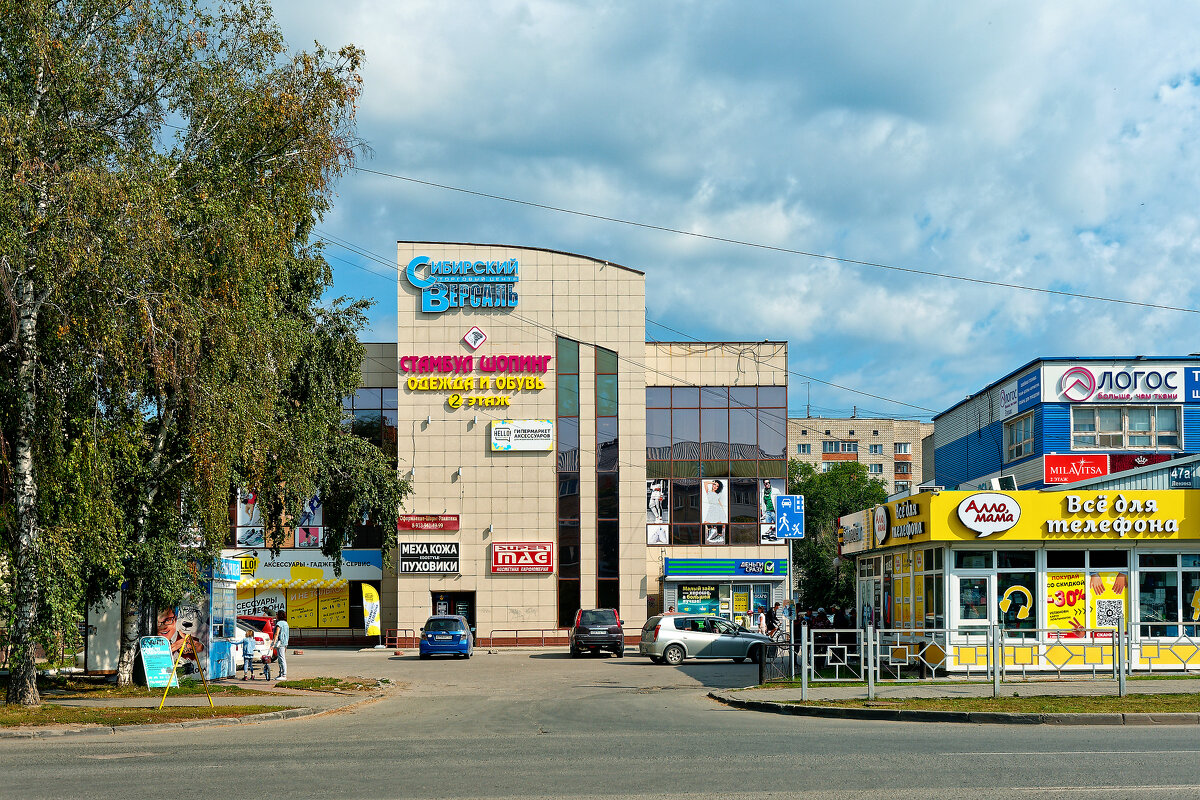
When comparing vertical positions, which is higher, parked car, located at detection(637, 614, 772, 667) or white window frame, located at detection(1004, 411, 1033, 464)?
white window frame, located at detection(1004, 411, 1033, 464)

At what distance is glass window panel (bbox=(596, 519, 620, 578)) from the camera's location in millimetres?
47969

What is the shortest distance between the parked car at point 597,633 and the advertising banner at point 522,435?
1022 centimetres

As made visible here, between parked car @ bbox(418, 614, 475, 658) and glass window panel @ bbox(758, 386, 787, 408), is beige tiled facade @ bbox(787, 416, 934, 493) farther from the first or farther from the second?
parked car @ bbox(418, 614, 475, 658)

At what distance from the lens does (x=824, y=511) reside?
93312 millimetres

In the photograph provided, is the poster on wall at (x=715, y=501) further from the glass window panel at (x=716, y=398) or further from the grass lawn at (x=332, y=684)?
the grass lawn at (x=332, y=684)

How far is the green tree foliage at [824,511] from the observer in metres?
Result: 74.8

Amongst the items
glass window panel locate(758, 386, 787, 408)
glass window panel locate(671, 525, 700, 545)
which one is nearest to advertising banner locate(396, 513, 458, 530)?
glass window panel locate(671, 525, 700, 545)

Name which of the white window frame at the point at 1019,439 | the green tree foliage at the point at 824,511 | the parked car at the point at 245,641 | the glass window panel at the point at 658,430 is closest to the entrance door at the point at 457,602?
the glass window panel at the point at 658,430

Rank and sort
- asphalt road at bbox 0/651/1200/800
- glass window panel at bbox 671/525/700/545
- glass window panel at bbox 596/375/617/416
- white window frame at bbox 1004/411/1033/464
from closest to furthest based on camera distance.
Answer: asphalt road at bbox 0/651/1200/800
white window frame at bbox 1004/411/1033/464
glass window panel at bbox 596/375/617/416
glass window panel at bbox 671/525/700/545

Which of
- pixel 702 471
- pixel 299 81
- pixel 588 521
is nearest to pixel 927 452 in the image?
pixel 702 471

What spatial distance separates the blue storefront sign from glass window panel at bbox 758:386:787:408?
6859mm

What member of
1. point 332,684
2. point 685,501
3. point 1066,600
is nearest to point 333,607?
point 685,501

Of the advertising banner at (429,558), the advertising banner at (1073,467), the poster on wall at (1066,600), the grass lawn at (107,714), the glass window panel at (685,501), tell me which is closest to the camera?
the grass lawn at (107,714)

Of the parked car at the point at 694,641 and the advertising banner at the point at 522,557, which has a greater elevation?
the advertising banner at the point at 522,557
